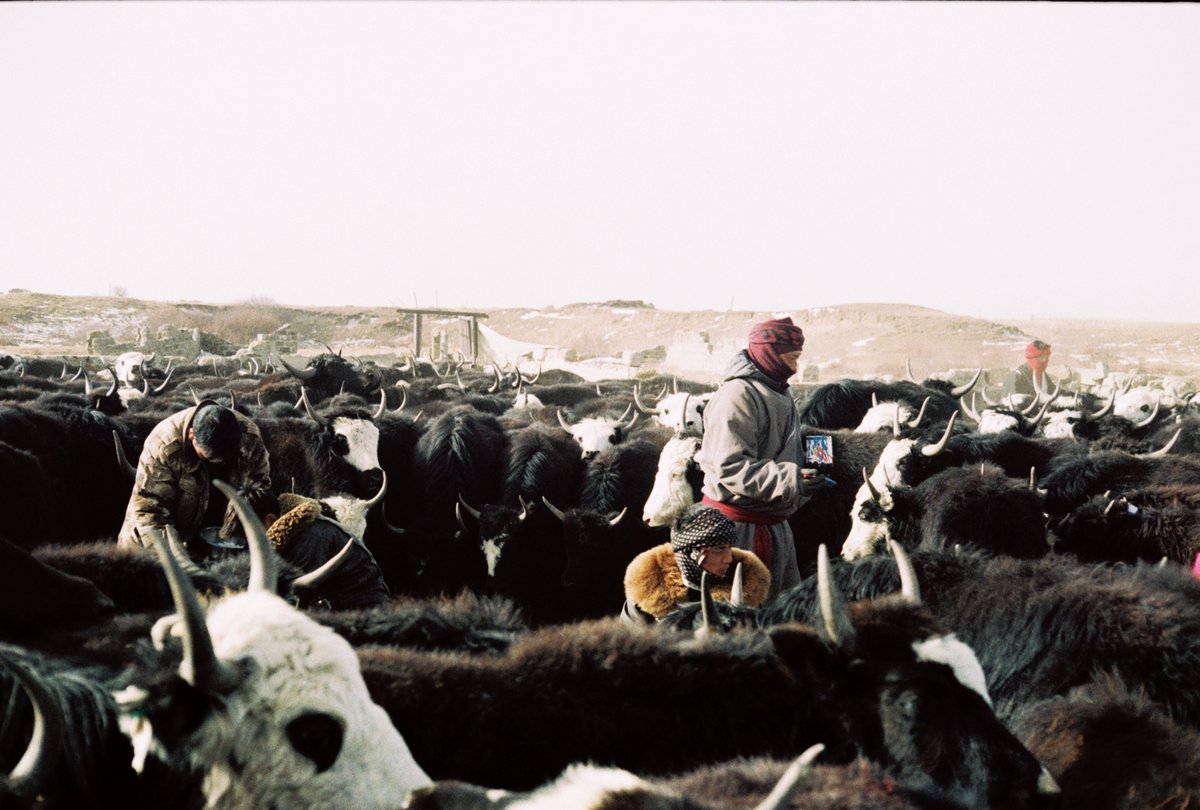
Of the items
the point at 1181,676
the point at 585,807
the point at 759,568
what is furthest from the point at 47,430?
the point at 1181,676

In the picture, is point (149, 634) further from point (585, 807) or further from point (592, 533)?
point (592, 533)

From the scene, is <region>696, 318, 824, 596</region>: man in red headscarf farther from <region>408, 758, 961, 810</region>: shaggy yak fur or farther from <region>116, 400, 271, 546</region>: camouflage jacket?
<region>116, 400, 271, 546</region>: camouflage jacket

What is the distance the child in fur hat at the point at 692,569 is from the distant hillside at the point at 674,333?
92.7 ft

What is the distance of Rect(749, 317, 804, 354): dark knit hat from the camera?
4.93 m

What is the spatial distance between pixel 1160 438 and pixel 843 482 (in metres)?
6.62

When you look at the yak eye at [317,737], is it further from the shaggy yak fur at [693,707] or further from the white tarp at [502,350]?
the white tarp at [502,350]

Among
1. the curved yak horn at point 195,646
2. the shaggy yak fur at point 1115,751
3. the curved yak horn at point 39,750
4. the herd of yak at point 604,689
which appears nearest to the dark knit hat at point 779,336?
the herd of yak at point 604,689

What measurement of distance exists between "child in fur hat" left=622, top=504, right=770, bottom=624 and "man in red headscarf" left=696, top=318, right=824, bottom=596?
0.21 metres

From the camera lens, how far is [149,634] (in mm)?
2830

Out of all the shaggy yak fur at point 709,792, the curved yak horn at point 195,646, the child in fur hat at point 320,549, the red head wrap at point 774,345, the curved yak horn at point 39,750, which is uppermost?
the red head wrap at point 774,345

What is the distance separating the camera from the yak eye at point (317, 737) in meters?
2.14

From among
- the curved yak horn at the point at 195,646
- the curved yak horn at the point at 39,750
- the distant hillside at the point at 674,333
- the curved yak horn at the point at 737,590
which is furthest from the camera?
the distant hillside at the point at 674,333

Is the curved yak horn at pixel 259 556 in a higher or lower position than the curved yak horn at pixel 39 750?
higher

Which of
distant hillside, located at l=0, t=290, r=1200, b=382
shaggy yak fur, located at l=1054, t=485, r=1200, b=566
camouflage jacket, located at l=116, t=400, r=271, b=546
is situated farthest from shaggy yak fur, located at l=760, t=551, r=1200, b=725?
distant hillside, located at l=0, t=290, r=1200, b=382
